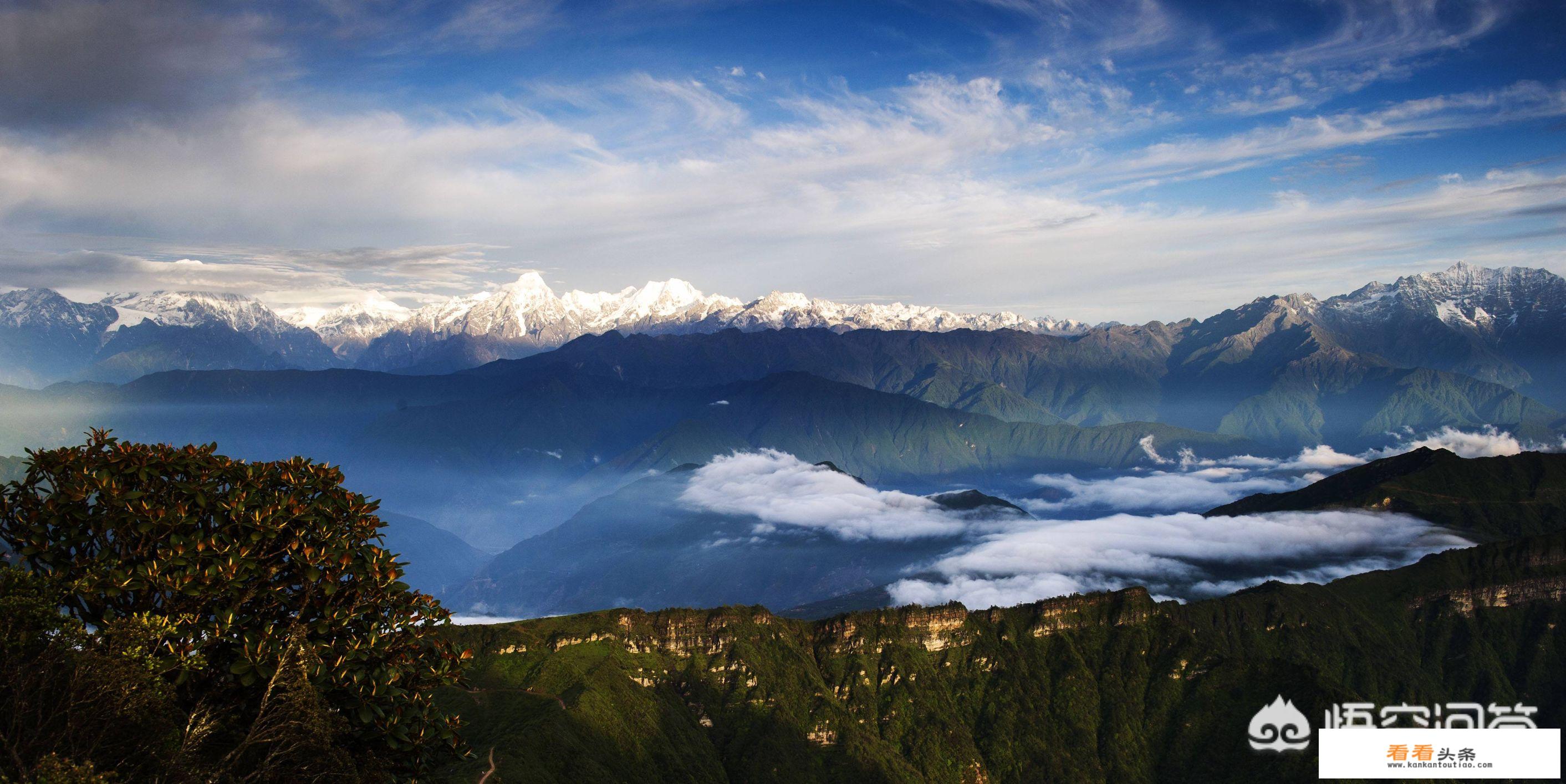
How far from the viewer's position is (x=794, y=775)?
185 meters

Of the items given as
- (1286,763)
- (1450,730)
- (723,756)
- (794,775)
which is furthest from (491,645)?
(1286,763)

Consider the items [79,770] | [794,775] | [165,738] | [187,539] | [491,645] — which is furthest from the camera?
[794,775]

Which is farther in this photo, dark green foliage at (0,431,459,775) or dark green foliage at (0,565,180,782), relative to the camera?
dark green foliage at (0,431,459,775)

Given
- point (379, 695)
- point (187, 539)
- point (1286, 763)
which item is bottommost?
point (1286, 763)

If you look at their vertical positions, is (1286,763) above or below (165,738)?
below

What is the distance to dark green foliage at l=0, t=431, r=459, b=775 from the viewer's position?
19.3m

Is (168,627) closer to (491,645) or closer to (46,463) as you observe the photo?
Result: (46,463)

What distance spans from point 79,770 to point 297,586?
6721mm

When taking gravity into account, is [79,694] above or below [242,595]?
below

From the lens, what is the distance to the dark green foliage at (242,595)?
63.3ft

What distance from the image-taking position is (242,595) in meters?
21.0

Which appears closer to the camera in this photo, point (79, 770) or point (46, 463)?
point (79, 770)

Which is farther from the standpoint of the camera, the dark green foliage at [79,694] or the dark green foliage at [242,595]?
the dark green foliage at [242,595]

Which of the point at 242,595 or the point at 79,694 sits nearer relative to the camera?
the point at 79,694
